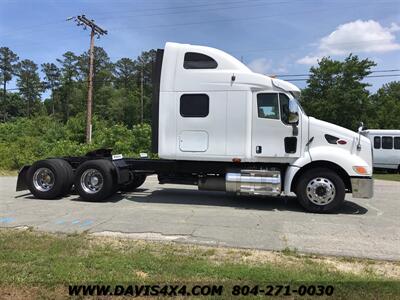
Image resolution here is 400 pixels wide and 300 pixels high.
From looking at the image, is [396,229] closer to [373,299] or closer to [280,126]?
[280,126]

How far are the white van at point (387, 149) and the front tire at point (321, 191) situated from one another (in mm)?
16733

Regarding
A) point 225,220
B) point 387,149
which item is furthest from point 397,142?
point 225,220

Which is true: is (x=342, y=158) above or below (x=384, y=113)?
below

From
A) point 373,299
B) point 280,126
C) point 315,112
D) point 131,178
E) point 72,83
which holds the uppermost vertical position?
point 72,83

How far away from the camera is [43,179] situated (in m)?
11.0

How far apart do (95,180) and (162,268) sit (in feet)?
19.5

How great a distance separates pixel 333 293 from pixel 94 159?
7926 mm

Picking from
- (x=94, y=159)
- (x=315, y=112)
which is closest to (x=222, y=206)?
(x=94, y=159)

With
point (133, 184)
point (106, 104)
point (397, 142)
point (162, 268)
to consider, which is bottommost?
point (162, 268)

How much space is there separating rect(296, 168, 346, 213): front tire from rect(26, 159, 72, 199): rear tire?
5643 millimetres

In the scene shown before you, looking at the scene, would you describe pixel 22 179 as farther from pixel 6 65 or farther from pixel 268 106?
pixel 6 65

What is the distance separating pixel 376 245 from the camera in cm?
664

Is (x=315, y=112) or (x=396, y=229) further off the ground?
(x=315, y=112)

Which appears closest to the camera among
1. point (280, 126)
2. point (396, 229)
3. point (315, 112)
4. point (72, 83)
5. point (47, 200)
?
point (396, 229)
